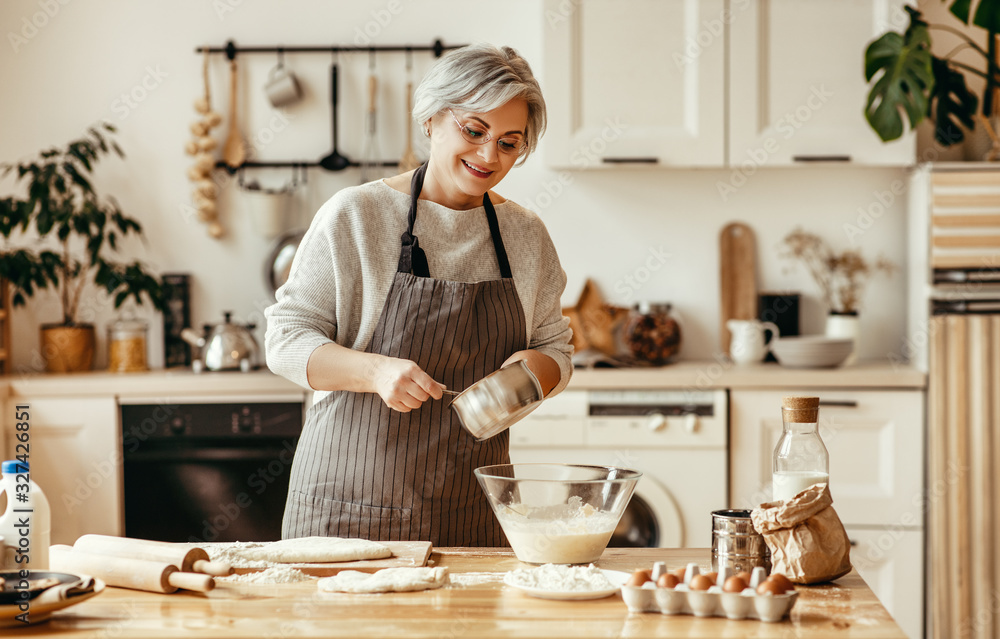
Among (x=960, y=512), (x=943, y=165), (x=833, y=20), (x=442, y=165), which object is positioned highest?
(x=833, y=20)

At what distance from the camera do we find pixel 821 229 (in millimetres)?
3240

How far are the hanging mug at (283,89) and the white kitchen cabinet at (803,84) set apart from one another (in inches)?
57.7

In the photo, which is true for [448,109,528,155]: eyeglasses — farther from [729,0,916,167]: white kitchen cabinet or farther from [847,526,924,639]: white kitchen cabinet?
[847,526,924,639]: white kitchen cabinet

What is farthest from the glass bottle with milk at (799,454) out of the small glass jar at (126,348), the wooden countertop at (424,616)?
the small glass jar at (126,348)

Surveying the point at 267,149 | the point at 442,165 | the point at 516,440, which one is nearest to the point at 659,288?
the point at 516,440

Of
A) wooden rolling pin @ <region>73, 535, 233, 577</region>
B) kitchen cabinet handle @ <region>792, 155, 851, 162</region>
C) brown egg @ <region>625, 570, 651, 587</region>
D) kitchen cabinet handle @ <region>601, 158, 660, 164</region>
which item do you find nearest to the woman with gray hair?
wooden rolling pin @ <region>73, 535, 233, 577</region>

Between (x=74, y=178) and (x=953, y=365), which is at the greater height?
(x=74, y=178)

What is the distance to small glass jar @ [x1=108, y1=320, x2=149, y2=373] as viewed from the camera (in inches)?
123

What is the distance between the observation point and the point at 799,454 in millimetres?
1230

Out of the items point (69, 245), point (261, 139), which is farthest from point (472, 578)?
point (69, 245)

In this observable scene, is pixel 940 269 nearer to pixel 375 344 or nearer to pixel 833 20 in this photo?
pixel 833 20

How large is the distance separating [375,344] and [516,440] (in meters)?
1.29

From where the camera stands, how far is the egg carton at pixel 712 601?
102 cm

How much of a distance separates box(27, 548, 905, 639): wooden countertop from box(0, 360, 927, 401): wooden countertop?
63.8 inches
